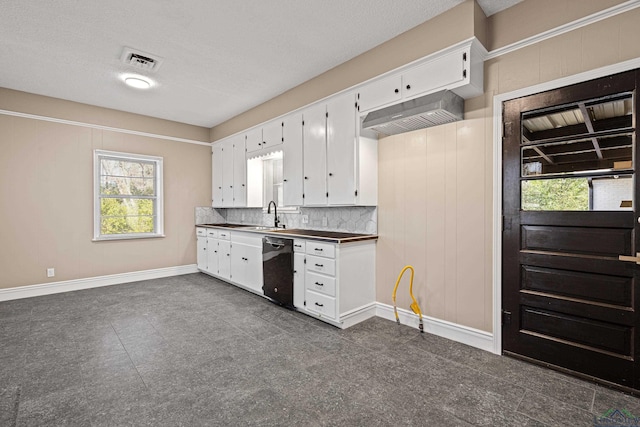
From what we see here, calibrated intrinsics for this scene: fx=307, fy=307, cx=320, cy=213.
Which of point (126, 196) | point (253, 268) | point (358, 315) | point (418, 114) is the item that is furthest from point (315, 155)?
point (126, 196)

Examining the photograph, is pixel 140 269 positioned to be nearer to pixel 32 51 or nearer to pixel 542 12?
pixel 32 51

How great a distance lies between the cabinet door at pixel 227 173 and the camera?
5684mm

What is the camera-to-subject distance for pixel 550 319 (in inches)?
93.0

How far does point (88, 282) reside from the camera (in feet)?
15.9

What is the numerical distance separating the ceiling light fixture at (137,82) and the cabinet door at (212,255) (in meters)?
2.55

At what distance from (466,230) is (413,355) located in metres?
1.20

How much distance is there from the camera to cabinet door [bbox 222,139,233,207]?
224 inches

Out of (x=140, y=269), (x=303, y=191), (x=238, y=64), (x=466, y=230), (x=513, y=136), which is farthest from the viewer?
(x=140, y=269)

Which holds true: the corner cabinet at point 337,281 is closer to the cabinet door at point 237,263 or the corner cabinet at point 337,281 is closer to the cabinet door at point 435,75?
the cabinet door at point 237,263

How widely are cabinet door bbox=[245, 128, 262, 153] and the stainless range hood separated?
2.19m

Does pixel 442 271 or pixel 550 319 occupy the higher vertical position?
pixel 442 271

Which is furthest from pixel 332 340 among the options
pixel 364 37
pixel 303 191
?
pixel 364 37

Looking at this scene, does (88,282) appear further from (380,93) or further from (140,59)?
(380,93)

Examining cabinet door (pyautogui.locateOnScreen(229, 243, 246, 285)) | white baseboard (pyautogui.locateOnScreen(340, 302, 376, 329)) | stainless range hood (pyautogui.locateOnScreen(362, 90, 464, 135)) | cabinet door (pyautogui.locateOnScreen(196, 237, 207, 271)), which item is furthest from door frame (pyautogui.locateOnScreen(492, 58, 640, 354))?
Answer: cabinet door (pyautogui.locateOnScreen(196, 237, 207, 271))
